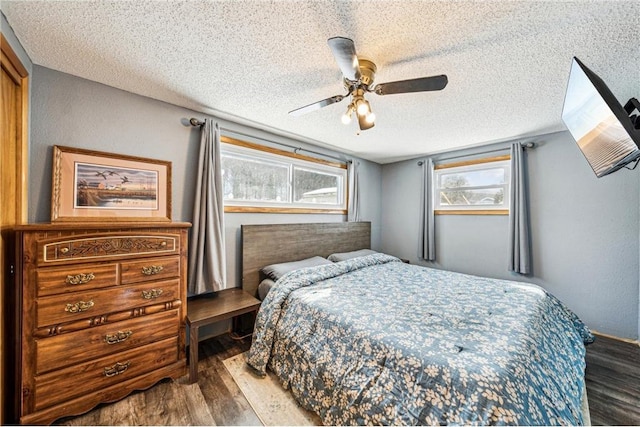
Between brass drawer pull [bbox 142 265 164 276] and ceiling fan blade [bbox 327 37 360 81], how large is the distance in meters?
1.85

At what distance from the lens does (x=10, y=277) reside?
1.46 m

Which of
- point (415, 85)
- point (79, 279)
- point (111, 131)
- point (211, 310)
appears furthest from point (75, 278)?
point (415, 85)

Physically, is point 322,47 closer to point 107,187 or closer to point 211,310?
point 107,187

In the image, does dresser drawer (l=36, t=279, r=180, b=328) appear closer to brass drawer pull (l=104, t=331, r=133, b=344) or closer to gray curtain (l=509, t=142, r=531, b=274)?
brass drawer pull (l=104, t=331, r=133, b=344)

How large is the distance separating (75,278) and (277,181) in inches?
82.0

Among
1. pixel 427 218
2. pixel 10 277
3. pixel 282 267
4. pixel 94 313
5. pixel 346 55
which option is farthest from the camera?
pixel 427 218

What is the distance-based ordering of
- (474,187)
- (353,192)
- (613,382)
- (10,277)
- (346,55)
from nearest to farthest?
(346,55) < (10,277) < (613,382) < (474,187) < (353,192)

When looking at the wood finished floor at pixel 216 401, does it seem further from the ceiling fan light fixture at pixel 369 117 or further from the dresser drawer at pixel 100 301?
the ceiling fan light fixture at pixel 369 117

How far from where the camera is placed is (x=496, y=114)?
2422mm

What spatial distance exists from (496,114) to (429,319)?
83.5 inches

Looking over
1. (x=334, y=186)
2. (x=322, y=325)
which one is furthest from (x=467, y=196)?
(x=322, y=325)

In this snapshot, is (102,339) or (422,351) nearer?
(422,351)

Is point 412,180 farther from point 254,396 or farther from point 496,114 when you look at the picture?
point 254,396

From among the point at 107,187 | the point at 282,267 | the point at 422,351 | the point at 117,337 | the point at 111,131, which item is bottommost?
the point at 117,337
